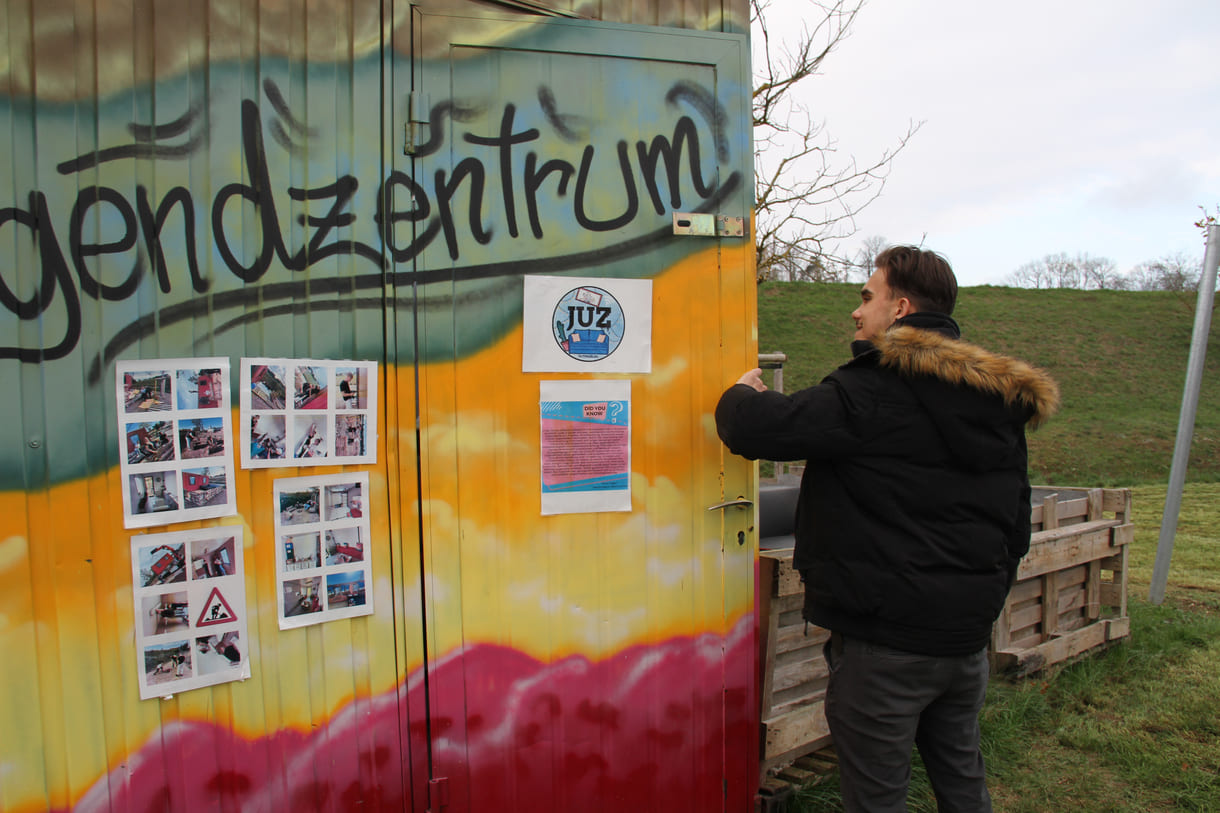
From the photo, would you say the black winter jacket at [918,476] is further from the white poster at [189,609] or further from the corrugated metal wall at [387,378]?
the white poster at [189,609]

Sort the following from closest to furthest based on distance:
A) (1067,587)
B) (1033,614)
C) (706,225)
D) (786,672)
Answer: (706,225) < (786,672) < (1033,614) < (1067,587)

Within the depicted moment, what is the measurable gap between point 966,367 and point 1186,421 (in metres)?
5.59

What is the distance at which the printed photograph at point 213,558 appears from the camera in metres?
2.27

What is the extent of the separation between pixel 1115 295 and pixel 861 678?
3681 centimetres

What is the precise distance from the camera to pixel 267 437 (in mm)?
2352

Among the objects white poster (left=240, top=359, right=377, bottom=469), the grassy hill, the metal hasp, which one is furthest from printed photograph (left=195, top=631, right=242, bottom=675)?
the grassy hill

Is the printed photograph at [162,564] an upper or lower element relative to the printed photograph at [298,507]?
lower

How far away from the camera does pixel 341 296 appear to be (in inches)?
96.5

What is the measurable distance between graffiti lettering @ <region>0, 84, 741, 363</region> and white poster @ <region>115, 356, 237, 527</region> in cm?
13

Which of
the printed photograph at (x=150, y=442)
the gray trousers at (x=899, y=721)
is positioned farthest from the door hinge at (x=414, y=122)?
the gray trousers at (x=899, y=721)

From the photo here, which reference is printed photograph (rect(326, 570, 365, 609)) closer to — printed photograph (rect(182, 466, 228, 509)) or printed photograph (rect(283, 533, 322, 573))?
printed photograph (rect(283, 533, 322, 573))

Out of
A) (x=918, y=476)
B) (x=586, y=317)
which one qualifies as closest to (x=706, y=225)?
(x=586, y=317)

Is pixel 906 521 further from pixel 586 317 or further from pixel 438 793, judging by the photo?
pixel 438 793

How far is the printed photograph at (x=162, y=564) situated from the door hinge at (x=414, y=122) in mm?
1384
